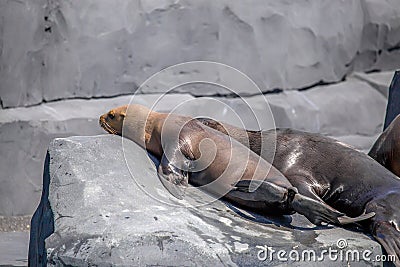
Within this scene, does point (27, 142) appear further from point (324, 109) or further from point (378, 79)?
point (378, 79)

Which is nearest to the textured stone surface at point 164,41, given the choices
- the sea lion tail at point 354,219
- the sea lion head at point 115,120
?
the sea lion head at point 115,120

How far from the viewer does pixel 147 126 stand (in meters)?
4.95

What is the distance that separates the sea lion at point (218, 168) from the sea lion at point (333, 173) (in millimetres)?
127

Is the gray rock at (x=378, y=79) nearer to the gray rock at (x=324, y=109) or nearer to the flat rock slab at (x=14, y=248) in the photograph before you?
the gray rock at (x=324, y=109)

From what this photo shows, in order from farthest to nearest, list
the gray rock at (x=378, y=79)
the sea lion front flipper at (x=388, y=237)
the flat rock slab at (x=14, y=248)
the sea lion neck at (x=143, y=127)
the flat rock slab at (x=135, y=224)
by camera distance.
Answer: the gray rock at (x=378, y=79), the flat rock slab at (x=14, y=248), the sea lion neck at (x=143, y=127), the sea lion front flipper at (x=388, y=237), the flat rock slab at (x=135, y=224)

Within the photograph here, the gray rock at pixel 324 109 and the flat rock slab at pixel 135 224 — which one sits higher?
the flat rock slab at pixel 135 224

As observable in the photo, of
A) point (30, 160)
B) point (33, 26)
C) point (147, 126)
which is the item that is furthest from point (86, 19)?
point (147, 126)

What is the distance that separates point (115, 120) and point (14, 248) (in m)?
1.65

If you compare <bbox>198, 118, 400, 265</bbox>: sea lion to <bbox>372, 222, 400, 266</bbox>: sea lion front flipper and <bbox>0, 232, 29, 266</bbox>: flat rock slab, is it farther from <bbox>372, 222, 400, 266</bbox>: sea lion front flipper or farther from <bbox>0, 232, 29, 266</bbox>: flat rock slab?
<bbox>0, 232, 29, 266</bbox>: flat rock slab

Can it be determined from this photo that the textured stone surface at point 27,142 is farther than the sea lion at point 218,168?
Yes

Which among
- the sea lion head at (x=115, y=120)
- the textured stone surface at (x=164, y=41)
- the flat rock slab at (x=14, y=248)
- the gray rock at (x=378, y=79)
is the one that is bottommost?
the flat rock slab at (x=14, y=248)

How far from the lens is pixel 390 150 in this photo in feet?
17.0

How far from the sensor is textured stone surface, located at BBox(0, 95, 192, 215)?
720 cm

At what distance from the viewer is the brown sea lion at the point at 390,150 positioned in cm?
515
